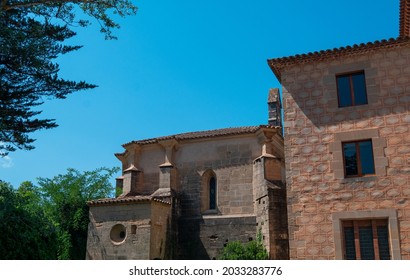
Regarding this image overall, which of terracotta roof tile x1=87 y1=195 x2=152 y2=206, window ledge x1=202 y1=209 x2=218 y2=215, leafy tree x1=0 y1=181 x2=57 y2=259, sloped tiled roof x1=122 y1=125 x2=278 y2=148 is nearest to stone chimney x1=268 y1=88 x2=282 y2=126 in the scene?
sloped tiled roof x1=122 y1=125 x2=278 y2=148

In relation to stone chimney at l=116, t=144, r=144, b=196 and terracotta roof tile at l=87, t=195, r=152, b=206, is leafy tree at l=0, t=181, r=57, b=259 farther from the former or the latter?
stone chimney at l=116, t=144, r=144, b=196

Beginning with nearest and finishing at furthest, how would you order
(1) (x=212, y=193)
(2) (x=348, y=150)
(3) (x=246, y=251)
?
1. (2) (x=348, y=150)
2. (3) (x=246, y=251)
3. (1) (x=212, y=193)

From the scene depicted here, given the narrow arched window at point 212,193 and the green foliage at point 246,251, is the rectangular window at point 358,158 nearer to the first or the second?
the green foliage at point 246,251

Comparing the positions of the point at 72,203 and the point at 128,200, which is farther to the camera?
the point at 72,203

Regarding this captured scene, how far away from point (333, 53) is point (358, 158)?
3443 mm

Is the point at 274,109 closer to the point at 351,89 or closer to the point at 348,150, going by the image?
the point at 351,89

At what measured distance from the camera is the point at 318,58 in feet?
43.9

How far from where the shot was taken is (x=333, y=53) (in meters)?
13.2

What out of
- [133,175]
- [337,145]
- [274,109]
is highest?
[274,109]

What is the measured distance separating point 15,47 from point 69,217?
1399 cm

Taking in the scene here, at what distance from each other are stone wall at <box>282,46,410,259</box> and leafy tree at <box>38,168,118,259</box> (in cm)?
1334

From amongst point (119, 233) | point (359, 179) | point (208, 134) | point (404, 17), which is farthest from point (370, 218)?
point (208, 134)

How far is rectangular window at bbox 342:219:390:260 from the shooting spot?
37.7 ft

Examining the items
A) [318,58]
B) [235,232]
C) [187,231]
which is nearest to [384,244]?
[318,58]
